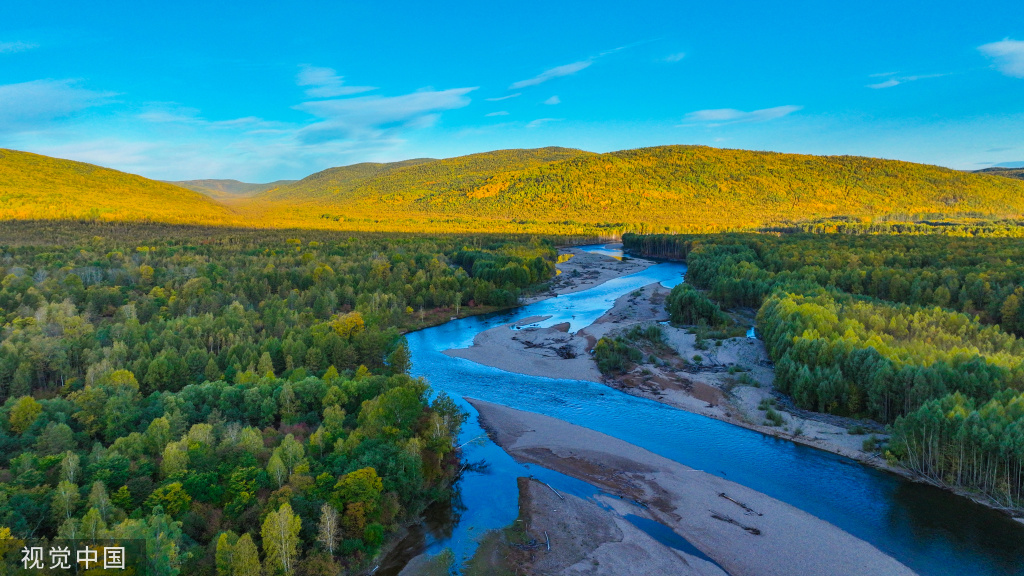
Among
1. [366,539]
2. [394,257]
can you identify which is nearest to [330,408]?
[366,539]

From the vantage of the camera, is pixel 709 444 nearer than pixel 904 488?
No

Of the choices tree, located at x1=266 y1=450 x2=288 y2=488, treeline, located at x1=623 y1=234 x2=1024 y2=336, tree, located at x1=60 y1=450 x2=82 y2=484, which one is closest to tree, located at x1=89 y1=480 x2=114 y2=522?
tree, located at x1=60 y1=450 x2=82 y2=484

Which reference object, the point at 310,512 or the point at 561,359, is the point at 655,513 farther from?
the point at 561,359

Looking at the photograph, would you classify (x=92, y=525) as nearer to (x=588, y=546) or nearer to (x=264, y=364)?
(x=588, y=546)

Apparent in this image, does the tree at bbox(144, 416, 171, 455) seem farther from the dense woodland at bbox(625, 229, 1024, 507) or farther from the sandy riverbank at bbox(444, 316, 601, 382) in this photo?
the dense woodland at bbox(625, 229, 1024, 507)

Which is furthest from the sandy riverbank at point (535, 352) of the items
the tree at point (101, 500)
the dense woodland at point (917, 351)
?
the tree at point (101, 500)

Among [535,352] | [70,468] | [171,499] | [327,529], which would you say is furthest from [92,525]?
[535,352]
